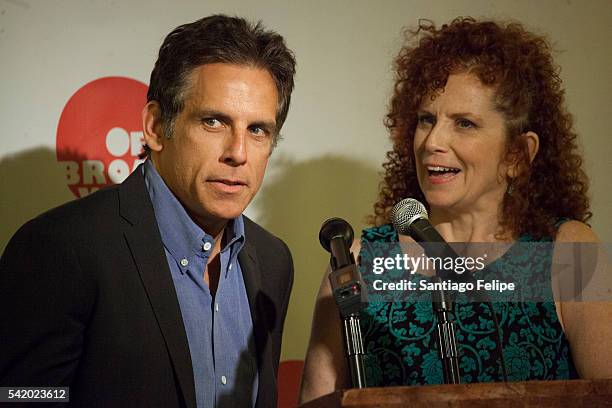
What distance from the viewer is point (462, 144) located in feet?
6.32

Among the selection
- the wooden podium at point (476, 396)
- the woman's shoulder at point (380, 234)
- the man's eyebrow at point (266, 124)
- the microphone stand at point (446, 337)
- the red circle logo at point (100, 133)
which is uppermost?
the red circle logo at point (100, 133)

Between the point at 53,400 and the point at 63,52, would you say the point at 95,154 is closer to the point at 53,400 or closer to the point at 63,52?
the point at 63,52

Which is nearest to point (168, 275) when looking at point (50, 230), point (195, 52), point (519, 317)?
point (50, 230)

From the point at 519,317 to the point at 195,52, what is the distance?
100 centimetres

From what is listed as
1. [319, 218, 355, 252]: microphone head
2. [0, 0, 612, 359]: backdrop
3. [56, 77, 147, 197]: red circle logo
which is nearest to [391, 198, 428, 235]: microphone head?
[319, 218, 355, 252]: microphone head

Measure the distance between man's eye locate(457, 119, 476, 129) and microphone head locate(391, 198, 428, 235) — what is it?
1.63ft

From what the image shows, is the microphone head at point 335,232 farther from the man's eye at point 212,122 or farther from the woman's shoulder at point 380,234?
the woman's shoulder at point 380,234

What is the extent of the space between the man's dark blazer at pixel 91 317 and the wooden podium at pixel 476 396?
0.59 meters

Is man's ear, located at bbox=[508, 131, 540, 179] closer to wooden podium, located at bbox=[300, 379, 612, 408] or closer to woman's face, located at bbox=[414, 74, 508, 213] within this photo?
woman's face, located at bbox=[414, 74, 508, 213]

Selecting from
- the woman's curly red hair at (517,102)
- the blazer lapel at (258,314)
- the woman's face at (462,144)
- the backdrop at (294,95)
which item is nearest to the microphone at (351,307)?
the blazer lapel at (258,314)

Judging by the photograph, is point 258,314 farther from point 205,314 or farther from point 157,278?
point 157,278

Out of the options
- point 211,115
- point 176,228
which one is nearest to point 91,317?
point 176,228

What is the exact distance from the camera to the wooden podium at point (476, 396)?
3.49ft

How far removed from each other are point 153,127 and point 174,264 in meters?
0.34
